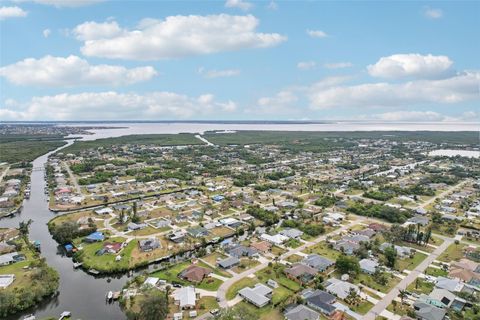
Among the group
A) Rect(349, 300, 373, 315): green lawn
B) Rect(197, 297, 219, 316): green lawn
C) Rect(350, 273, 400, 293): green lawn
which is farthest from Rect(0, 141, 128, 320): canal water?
Rect(350, 273, 400, 293): green lawn

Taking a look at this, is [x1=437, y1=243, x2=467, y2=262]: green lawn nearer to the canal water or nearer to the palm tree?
the palm tree

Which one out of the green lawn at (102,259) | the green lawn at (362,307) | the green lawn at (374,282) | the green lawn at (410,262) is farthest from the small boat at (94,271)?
the green lawn at (410,262)

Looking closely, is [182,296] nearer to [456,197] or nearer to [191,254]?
[191,254]

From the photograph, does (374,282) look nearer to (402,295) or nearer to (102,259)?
(402,295)

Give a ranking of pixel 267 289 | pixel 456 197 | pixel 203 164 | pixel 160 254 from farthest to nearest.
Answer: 1. pixel 203 164
2. pixel 456 197
3. pixel 160 254
4. pixel 267 289

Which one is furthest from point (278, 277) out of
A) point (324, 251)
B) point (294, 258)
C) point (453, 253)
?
point (453, 253)

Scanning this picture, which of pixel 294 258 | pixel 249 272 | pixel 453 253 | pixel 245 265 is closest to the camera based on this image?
pixel 249 272

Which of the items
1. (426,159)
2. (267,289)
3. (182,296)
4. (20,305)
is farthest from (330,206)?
(426,159)
